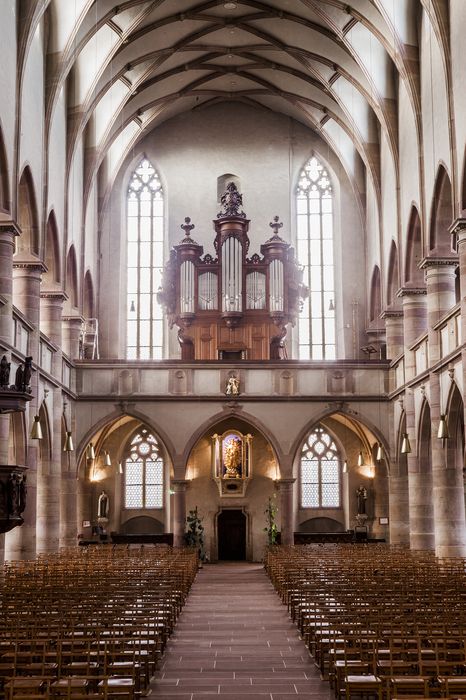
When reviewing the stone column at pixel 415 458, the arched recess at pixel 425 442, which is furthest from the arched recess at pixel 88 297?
the arched recess at pixel 425 442

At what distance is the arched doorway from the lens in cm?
4062

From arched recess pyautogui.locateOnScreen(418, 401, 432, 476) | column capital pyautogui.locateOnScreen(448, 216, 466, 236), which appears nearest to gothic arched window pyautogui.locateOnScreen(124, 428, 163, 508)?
arched recess pyautogui.locateOnScreen(418, 401, 432, 476)

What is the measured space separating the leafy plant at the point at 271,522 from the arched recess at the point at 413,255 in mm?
11586

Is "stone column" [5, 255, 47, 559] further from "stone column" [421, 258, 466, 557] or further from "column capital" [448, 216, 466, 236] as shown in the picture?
"column capital" [448, 216, 466, 236]

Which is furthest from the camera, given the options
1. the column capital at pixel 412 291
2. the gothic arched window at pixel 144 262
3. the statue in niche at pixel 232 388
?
the gothic arched window at pixel 144 262

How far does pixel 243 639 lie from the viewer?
16.6 m

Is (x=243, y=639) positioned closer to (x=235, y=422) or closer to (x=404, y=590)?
(x=404, y=590)

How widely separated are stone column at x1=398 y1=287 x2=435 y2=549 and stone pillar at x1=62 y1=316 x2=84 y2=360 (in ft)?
41.0

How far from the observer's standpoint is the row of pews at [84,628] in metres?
9.77

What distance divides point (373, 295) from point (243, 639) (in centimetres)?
2578

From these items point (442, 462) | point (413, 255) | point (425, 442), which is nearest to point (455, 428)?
point (442, 462)

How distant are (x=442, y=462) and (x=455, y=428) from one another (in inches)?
45.3

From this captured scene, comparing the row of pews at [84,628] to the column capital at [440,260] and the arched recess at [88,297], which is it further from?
the arched recess at [88,297]

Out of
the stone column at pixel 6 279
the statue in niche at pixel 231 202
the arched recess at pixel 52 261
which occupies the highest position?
the statue in niche at pixel 231 202
